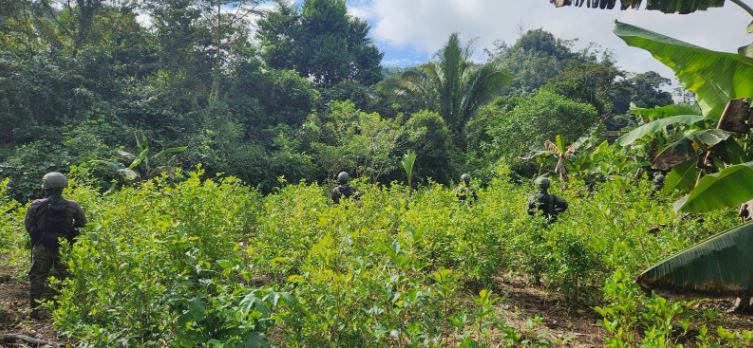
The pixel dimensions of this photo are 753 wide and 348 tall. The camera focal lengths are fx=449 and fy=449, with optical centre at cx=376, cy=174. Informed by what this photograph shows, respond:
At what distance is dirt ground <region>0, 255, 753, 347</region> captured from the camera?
13.7ft

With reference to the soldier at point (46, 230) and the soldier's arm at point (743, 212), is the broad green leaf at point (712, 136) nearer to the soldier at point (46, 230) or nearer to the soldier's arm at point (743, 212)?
the soldier's arm at point (743, 212)

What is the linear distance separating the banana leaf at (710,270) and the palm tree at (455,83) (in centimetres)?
1798

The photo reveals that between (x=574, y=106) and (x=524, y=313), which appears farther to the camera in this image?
(x=574, y=106)

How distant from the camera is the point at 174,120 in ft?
58.0

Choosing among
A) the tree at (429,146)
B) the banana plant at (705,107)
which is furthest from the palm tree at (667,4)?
the tree at (429,146)

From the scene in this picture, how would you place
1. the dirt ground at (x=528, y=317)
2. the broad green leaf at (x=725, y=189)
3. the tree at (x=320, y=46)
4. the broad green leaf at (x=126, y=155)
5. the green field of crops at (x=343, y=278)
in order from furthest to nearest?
1. the tree at (x=320, y=46)
2. the broad green leaf at (x=126, y=155)
3. the dirt ground at (x=528, y=317)
4. the broad green leaf at (x=725, y=189)
5. the green field of crops at (x=343, y=278)

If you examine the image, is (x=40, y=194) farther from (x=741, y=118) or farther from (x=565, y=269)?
(x=741, y=118)

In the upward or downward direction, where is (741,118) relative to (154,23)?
downward

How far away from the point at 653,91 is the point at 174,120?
35.1 m

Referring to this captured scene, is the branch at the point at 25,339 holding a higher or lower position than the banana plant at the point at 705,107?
lower

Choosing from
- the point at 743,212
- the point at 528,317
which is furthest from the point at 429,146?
the point at 528,317

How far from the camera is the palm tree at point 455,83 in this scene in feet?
65.9

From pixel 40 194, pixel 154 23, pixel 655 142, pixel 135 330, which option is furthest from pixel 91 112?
pixel 655 142

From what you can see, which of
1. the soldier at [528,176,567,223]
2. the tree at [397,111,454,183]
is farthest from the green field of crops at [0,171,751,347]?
the tree at [397,111,454,183]
